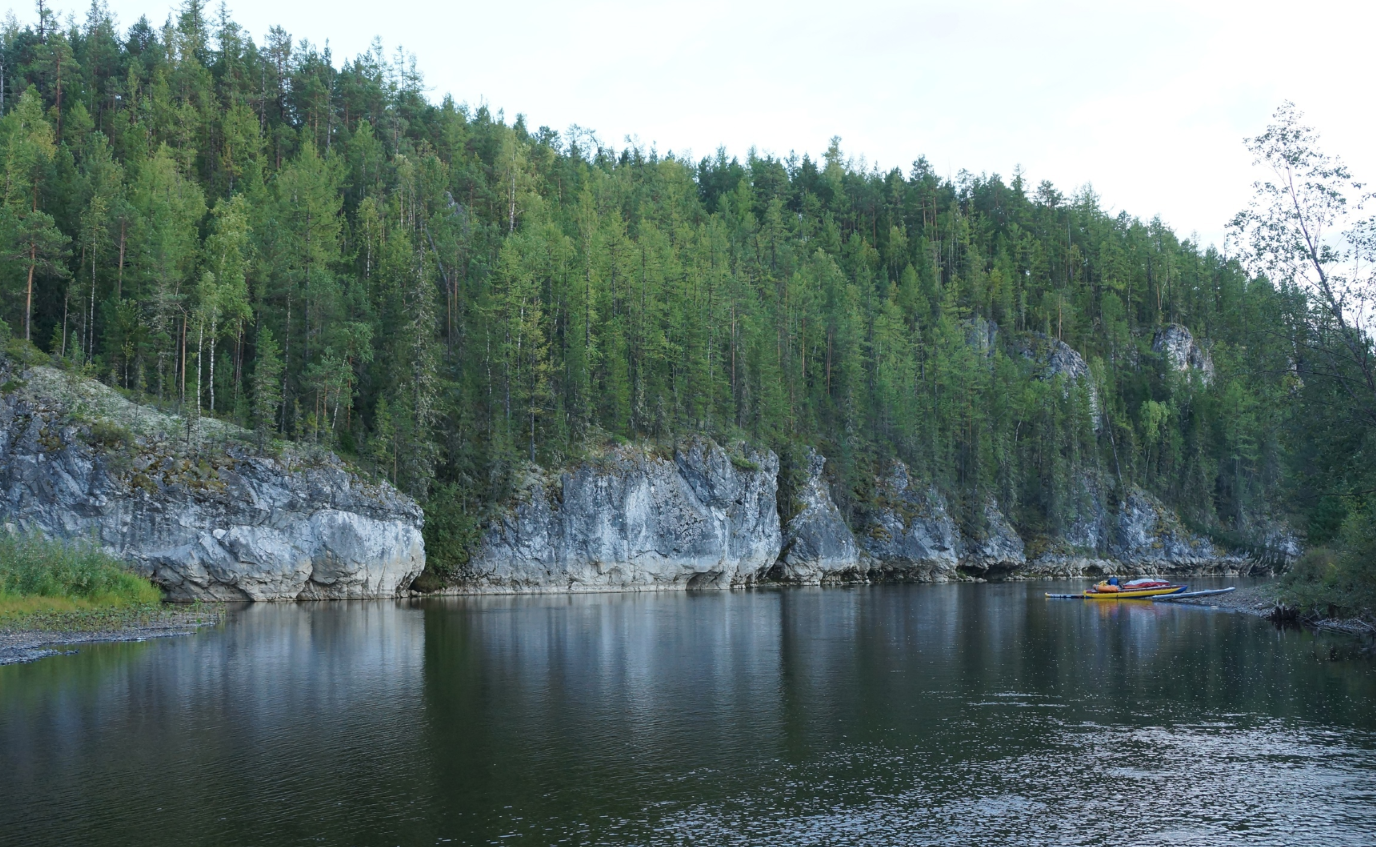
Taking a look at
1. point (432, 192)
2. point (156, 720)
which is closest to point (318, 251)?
point (432, 192)

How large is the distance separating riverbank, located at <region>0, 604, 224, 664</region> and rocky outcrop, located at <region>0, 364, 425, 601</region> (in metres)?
7.35

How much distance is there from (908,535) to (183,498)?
72.4 metres

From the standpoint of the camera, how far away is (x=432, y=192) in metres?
101

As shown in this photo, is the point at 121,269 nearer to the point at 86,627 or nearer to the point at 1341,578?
the point at 86,627

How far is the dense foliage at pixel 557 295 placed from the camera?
2768 inches

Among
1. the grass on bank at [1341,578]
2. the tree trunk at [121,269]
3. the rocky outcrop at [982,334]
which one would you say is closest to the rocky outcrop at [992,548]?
the rocky outcrop at [982,334]

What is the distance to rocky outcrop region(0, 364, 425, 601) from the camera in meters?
57.3

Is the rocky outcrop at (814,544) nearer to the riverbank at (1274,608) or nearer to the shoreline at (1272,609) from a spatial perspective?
the shoreline at (1272,609)

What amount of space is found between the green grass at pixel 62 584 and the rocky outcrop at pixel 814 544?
5985 cm

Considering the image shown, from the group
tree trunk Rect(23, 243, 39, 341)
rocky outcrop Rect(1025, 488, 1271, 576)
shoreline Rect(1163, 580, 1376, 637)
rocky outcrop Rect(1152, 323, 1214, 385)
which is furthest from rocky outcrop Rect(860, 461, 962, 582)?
tree trunk Rect(23, 243, 39, 341)

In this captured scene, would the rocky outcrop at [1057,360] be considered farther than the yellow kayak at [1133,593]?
Yes

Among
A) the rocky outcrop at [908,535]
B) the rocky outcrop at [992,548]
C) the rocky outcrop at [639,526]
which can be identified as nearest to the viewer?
the rocky outcrop at [639,526]

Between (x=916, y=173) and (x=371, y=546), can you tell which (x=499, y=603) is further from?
(x=916, y=173)

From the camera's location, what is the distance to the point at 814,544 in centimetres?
9600
